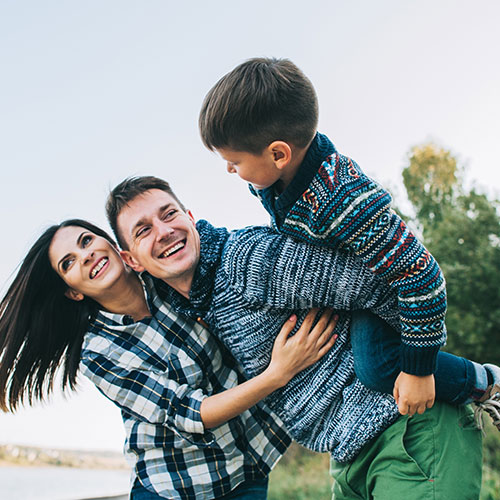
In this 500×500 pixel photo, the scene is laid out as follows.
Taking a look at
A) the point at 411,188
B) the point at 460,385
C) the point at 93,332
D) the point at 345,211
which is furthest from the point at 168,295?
the point at 411,188

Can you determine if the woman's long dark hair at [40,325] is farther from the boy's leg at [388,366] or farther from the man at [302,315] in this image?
the boy's leg at [388,366]

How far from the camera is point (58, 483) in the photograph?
4.96 metres

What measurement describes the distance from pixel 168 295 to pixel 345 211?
1.02 meters

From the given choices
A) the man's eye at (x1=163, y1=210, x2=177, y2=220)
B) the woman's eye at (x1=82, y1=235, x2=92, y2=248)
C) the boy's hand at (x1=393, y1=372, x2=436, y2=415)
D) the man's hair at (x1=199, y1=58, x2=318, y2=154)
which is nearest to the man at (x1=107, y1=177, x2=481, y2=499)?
the man's eye at (x1=163, y1=210, x2=177, y2=220)

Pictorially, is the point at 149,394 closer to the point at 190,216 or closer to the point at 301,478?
the point at 190,216

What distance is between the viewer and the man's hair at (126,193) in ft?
6.95

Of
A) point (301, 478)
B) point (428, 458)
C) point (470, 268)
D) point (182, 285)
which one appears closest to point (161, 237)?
point (182, 285)

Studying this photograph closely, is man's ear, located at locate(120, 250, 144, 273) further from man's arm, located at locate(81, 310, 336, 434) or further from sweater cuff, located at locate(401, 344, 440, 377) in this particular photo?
sweater cuff, located at locate(401, 344, 440, 377)

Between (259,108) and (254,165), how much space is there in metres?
0.17

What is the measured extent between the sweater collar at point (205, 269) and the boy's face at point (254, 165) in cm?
38

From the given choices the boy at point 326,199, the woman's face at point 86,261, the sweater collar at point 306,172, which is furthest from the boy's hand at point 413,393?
the woman's face at point 86,261

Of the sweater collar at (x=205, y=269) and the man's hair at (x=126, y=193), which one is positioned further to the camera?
the man's hair at (x=126, y=193)

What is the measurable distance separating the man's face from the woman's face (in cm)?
16

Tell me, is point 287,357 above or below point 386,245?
below
